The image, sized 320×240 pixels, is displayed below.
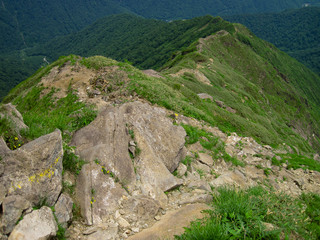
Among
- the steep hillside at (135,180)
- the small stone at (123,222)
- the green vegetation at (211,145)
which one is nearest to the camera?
the steep hillside at (135,180)

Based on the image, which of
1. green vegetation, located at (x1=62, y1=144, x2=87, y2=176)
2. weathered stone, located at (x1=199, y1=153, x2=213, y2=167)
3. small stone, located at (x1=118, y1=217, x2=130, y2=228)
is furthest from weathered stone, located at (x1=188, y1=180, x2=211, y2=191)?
green vegetation, located at (x1=62, y1=144, x2=87, y2=176)

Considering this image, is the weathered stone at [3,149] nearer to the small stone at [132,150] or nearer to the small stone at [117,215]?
the small stone at [117,215]

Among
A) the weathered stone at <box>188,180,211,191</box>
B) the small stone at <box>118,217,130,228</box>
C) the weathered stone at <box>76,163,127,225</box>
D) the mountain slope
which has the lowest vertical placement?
the mountain slope

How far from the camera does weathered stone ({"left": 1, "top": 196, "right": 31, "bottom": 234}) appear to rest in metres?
4.70

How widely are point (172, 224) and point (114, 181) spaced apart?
246 centimetres

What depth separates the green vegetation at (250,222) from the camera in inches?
184

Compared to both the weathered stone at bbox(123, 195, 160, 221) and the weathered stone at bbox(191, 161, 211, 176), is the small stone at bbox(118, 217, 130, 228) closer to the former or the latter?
the weathered stone at bbox(123, 195, 160, 221)

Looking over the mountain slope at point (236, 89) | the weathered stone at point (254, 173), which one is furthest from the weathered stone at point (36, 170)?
the weathered stone at point (254, 173)

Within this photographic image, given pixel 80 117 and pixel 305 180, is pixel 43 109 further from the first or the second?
pixel 305 180

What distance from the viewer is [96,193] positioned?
6613mm

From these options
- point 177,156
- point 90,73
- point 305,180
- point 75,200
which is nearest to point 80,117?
point 75,200

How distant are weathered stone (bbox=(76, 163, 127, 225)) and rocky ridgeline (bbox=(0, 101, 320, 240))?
0.03 m

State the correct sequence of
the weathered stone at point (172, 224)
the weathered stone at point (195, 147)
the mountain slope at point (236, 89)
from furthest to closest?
the mountain slope at point (236, 89)
the weathered stone at point (195, 147)
the weathered stone at point (172, 224)

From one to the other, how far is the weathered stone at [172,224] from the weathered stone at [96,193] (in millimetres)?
1244
